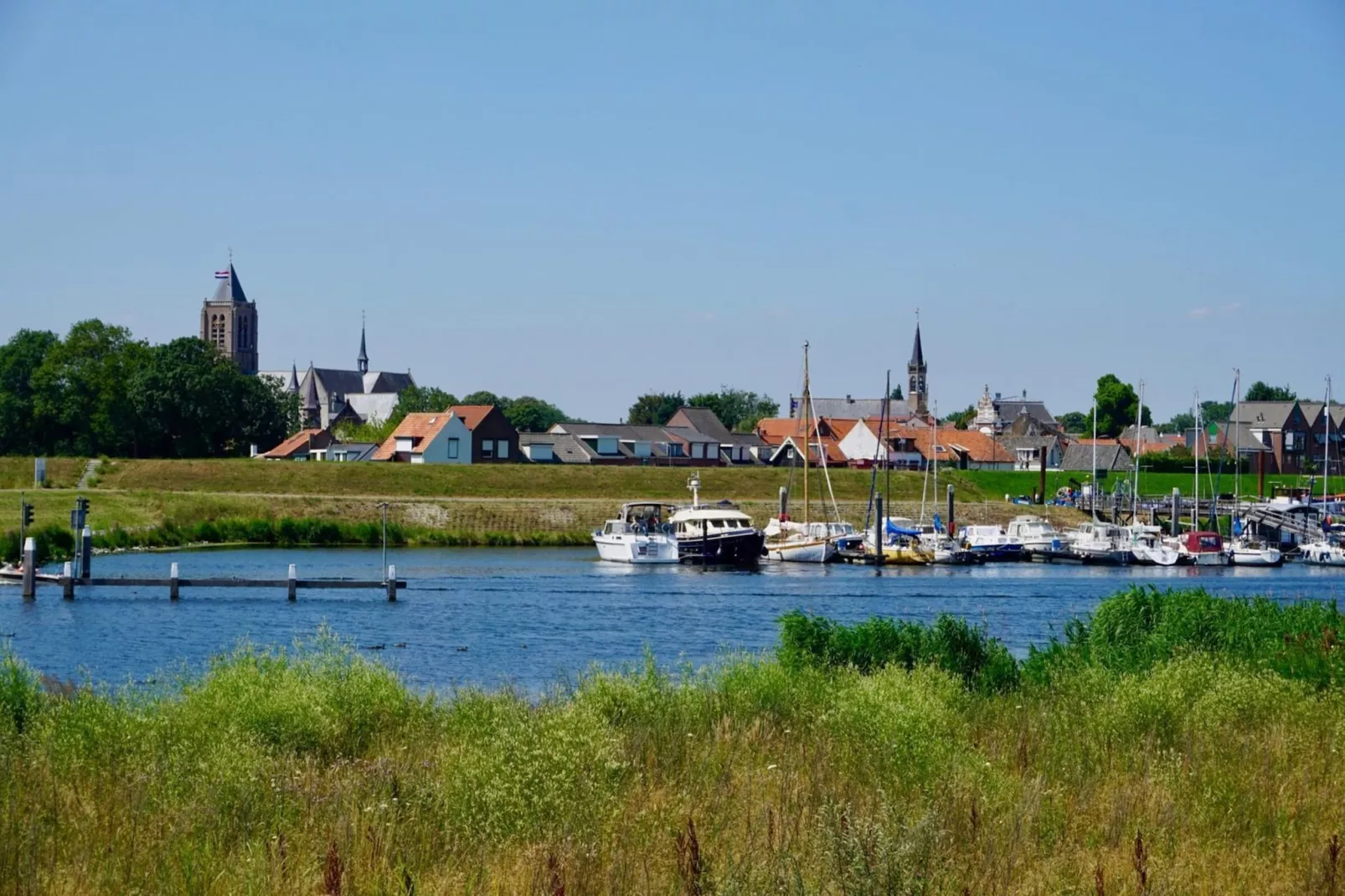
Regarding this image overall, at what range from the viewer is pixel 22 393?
113438 millimetres

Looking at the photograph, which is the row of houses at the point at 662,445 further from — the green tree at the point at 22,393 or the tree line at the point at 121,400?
the green tree at the point at 22,393

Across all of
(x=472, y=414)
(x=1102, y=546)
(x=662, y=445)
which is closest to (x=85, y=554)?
(x=1102, y=546)

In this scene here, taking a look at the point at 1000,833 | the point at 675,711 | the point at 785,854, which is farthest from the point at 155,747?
the point at 1000,833

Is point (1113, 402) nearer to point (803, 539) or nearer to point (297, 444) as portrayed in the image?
point (297, 444)

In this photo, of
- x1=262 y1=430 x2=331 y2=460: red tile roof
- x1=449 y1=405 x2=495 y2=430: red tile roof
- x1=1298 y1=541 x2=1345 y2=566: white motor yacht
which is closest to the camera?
x1=1298 y1=541 x2=1345 y2=566: white motor yacht

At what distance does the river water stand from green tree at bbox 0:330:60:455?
50100 mm

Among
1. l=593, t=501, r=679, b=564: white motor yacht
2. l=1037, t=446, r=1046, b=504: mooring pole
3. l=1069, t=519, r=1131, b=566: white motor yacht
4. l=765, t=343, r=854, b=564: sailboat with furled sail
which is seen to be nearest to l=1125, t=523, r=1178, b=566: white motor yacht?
l=1069, t=519, r=1131, b=566: white motor yacht

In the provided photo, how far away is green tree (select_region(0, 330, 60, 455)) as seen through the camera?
108 metres

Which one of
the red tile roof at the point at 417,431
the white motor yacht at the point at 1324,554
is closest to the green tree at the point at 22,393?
the red tile roof at the point at 417,431

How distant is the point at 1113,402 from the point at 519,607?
122737 millimetres

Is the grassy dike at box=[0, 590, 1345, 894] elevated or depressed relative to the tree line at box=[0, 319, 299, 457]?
depressed

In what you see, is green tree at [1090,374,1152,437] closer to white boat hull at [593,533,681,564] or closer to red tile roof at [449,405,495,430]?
red tile roof at [449,405,495,430]

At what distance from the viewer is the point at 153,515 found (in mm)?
70250

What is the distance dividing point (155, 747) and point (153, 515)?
59378 mm
